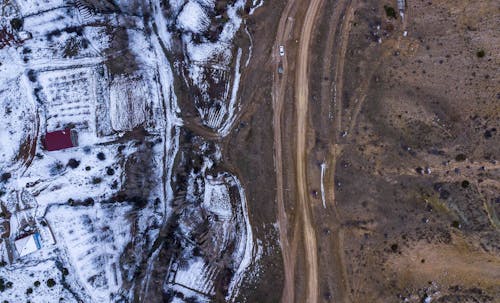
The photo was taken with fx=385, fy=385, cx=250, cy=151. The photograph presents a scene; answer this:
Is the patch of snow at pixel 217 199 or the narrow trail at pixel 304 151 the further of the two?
the patch of snow at pixel 217 199

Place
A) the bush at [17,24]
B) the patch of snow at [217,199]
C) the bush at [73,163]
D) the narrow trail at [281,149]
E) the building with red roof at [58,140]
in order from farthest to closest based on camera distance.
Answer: the bush at [17,24] → the bush at [73,163] → the building with red roof at [58,140] → the patch of snow at [217,199] → the narrow trail at [281,149]

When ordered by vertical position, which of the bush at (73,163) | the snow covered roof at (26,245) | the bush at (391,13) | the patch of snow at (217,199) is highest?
the bush at (391,13)

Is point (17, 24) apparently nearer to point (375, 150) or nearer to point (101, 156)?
point (101, 156)

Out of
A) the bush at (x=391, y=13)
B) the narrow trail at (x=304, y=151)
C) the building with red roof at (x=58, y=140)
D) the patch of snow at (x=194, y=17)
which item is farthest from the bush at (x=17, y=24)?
the bush at (x=391, y=13)

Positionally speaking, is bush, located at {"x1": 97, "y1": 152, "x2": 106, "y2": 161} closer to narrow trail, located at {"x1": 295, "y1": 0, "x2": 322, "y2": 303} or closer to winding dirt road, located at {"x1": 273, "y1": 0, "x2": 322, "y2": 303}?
winding dirt road, located at {"x1": 273, "y1": 0, "x2": 322, "y2": 303}

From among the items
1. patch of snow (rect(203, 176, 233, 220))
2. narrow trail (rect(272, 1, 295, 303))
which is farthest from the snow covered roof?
narrow trail (rect(272, 1, 295, 303))

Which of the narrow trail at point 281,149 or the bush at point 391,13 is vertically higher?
the bush at point 391,13

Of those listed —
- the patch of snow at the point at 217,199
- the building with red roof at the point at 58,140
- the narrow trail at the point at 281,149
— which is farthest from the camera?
the building with red roof at the point at 58,140

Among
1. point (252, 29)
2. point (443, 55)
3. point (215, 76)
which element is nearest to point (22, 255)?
point (215, 76)

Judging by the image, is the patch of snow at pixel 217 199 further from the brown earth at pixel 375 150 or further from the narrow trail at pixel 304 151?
the narrow trail at pixel 304 151
